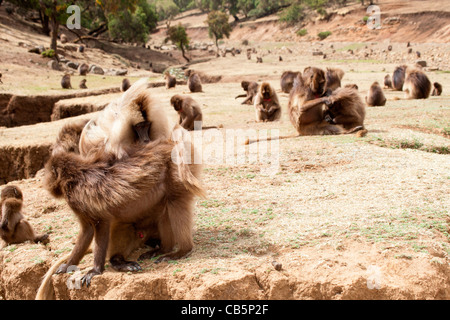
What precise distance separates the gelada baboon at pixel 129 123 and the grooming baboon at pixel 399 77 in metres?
15.9

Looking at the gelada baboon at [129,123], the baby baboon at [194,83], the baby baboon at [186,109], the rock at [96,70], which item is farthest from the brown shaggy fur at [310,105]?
the rock at [96,70]

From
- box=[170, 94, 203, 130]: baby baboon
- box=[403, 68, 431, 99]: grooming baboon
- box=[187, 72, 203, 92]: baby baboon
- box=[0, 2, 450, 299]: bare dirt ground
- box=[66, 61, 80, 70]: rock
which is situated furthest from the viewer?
box=[66, 61, 80, 70]: rock

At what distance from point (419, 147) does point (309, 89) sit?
99.5 inches

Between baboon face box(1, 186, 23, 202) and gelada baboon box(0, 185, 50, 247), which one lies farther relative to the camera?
baboon face box(1, 186, 23, 202)

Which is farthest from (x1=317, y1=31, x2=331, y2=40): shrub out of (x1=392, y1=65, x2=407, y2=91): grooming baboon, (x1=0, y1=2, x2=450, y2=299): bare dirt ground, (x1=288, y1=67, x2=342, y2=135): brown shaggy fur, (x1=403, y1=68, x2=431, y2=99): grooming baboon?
(x1=0, y1=2, x2=450, y2=299): bare dirt ground

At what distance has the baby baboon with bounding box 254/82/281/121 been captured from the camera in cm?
1317

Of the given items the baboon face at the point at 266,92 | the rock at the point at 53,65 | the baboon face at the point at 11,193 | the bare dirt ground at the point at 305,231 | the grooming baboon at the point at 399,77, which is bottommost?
the bare dirt ground at the point at 305,231

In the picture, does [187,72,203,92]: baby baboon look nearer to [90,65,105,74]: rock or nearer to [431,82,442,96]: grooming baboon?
[431,82,442,96]: grooming baboon

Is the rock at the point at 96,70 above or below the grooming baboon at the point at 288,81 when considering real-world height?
above

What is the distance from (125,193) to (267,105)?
9615 mm

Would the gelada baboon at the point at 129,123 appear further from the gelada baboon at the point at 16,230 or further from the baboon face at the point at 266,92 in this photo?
the baboon face at the point at 266,92

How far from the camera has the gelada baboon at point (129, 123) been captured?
14.9 feet

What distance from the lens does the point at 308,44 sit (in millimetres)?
54938

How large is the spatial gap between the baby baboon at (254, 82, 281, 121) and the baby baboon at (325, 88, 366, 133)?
11.4 feet
